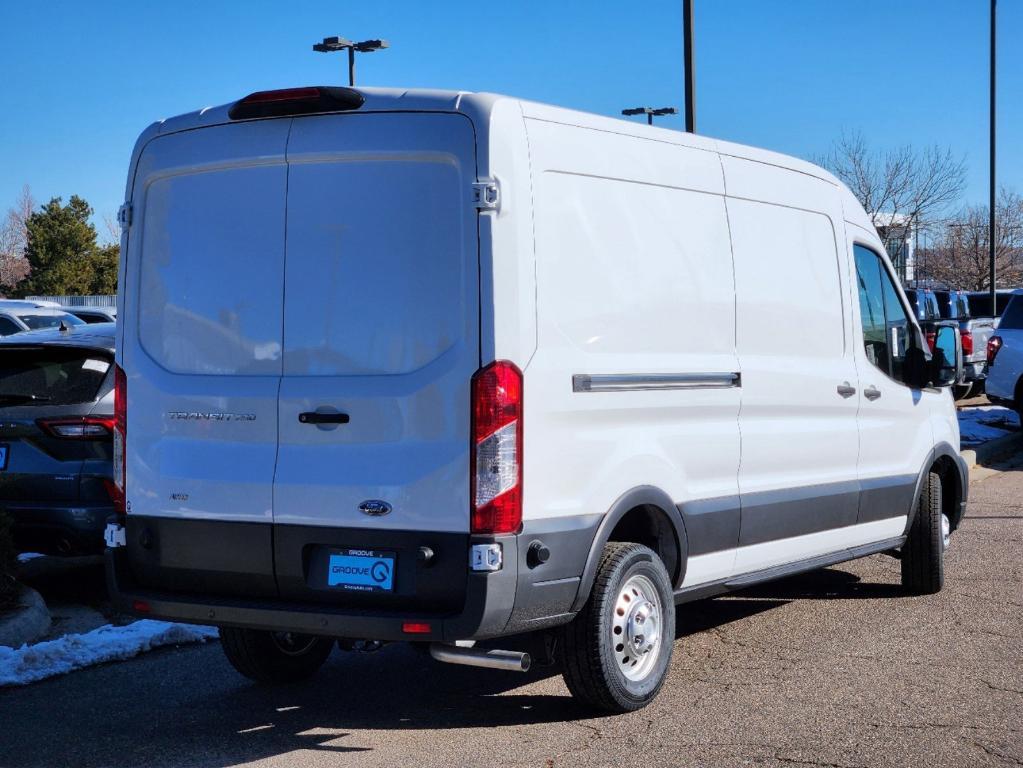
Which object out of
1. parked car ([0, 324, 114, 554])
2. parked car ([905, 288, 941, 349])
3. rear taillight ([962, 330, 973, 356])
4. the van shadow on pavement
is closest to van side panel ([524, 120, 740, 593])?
the van shadow on pavement

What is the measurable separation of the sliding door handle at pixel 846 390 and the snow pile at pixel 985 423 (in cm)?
965

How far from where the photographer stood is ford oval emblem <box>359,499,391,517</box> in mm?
5113

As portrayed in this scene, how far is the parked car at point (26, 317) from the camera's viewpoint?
2278 cm

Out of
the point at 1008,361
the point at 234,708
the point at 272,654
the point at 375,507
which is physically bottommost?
the point at 234,708

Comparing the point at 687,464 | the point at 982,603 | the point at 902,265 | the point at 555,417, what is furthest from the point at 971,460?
the point at 902,265

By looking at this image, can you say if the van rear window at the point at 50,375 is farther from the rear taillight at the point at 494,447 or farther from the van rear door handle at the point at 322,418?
the rear taillight at the point at 494,447

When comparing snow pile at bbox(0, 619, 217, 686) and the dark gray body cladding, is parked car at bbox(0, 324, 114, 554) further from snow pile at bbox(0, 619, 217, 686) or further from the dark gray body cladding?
the dark gray body cladding

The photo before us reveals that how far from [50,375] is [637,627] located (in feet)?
13.9

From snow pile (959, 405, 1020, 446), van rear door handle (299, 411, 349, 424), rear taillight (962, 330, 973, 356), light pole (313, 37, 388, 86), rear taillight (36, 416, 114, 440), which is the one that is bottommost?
snow pile (959, 405, 1020, 446)

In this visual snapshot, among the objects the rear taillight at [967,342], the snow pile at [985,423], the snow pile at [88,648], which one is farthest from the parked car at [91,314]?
the snow pile at [88,648]

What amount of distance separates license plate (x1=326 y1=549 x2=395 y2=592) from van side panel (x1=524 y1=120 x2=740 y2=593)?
57 centimetres

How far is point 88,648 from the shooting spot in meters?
6.95

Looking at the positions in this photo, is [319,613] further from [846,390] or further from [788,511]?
[846,390]

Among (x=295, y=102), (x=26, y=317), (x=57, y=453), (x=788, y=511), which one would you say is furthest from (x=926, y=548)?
(x=26, y=317)
